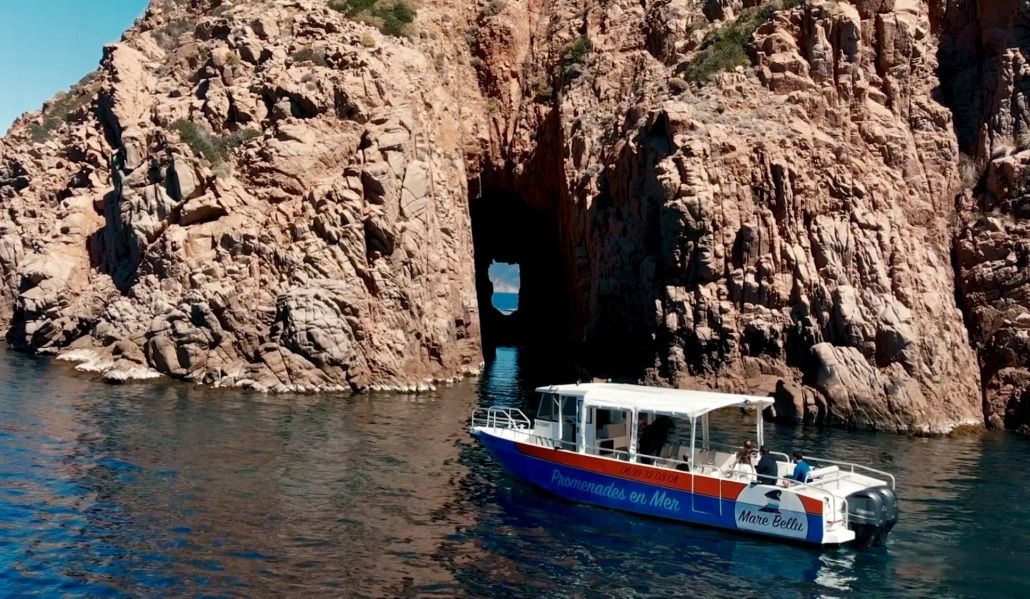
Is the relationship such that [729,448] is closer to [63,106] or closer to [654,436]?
[654,436]

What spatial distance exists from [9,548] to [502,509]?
12.1 m

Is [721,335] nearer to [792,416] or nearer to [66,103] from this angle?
[792,416]

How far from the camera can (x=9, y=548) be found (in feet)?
54.4

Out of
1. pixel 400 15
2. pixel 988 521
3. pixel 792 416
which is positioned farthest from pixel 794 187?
pixel 400 15

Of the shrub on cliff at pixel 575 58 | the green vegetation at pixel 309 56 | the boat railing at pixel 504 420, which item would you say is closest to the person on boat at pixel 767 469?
the boat railing at pixel 504 420

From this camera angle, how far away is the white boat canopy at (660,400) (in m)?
21.5

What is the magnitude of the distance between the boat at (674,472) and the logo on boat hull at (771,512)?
0.03 meters

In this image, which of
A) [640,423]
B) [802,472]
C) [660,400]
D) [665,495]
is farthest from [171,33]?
[802,472]

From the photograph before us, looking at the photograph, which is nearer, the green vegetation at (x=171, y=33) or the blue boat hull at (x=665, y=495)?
the blue boat hull at (x=665, y=495)

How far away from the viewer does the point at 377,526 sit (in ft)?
63.6

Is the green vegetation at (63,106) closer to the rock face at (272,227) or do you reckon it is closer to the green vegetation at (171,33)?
the green vegetation at (171,33)

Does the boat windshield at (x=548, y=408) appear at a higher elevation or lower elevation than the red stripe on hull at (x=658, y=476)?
higher

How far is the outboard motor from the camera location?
Result: 19.1m

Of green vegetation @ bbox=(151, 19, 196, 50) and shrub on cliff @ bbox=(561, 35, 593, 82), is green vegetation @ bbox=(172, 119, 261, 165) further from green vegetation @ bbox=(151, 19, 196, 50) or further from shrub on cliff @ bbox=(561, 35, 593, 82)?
shrub on cliff @ bbox=(561, 35, 593, 82)
